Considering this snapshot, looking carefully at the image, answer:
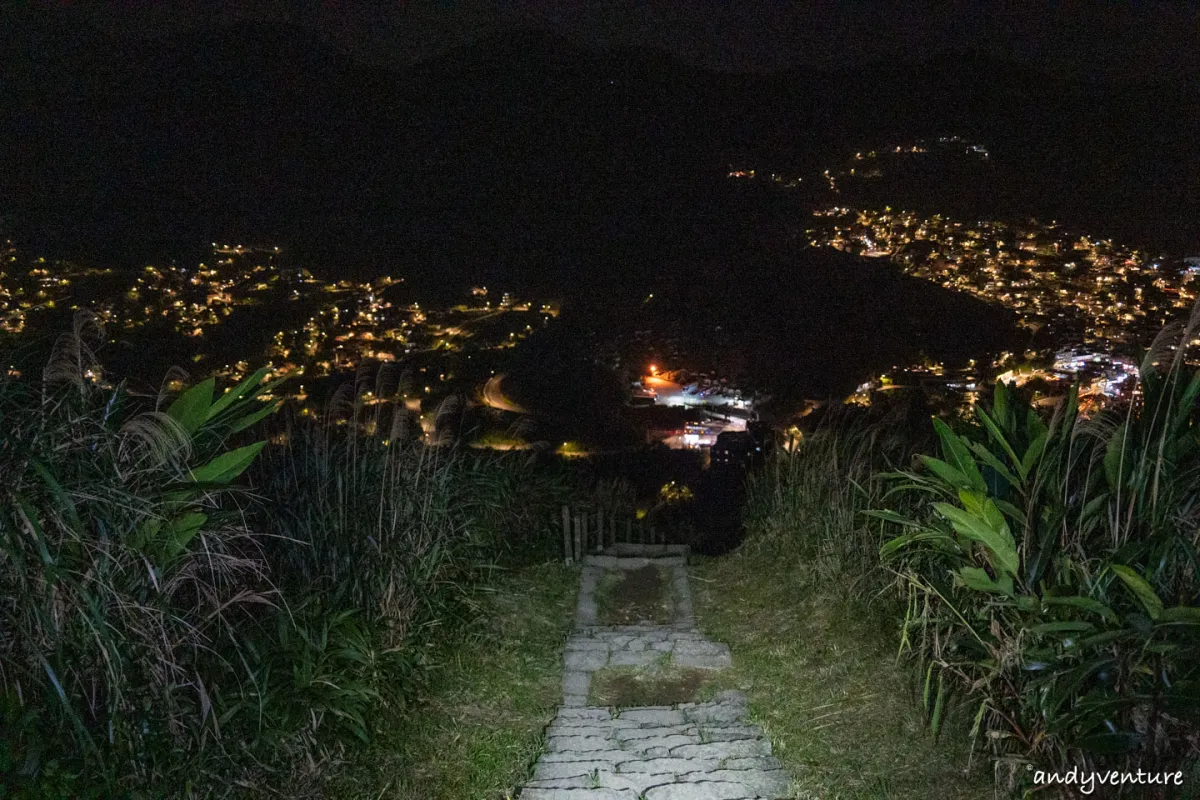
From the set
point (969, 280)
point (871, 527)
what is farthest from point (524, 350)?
point (871, 527)

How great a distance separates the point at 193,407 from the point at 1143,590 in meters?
3.45

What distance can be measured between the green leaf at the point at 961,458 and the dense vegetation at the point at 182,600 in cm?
280

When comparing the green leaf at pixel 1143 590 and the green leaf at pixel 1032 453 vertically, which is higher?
the green leaf at pixel 1032 453

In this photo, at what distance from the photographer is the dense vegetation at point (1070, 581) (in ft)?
9.64

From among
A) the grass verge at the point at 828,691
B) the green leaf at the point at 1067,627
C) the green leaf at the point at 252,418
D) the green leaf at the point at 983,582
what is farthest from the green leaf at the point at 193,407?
the green leaf at the point at 1067,627

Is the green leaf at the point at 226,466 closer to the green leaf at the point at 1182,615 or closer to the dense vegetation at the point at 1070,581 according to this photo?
the dense vegetation at the point at 1070,581

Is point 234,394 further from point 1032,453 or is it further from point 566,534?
point 566,534

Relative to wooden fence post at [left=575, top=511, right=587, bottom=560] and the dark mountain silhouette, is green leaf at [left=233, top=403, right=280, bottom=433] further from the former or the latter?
the dark mountain silhouette

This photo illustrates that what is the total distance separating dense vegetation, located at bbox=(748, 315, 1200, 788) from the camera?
294 centimetres

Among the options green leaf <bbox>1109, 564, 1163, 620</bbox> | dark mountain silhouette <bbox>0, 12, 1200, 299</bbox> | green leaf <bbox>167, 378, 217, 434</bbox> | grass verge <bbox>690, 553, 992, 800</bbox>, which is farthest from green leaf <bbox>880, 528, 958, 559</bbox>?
dark mountain silhouette <bbox>0, 12, 1200, 299</bbox>

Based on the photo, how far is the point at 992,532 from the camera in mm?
3479

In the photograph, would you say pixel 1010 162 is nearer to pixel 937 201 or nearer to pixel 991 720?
pixel 937 201

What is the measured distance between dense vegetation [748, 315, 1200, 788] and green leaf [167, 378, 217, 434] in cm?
296

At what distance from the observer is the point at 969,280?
1705cm
